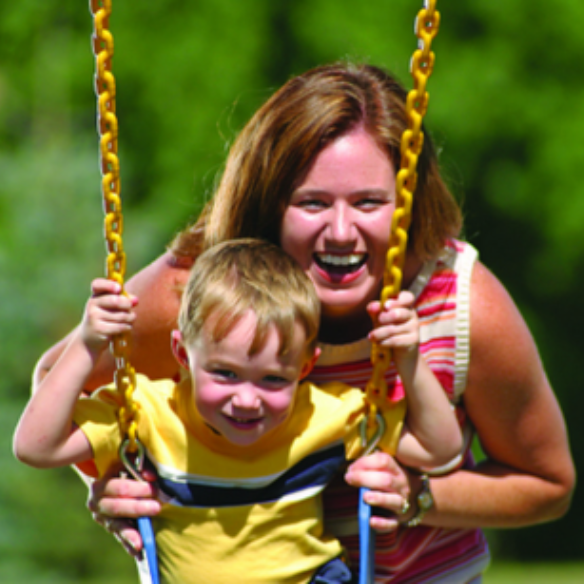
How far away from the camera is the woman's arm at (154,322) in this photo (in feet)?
8.29

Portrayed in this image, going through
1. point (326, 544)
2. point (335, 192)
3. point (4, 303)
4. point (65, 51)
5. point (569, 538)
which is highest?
point (65, 51)

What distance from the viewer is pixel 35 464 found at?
2.11 m

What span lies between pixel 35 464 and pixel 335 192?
0.87 metres

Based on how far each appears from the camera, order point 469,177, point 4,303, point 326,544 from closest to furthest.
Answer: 1. point 326,544
2. point 4,303
3. point 469,177

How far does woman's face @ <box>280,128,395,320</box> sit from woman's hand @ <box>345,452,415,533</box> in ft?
1.19

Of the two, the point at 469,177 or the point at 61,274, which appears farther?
the point at 469,177

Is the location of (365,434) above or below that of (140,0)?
below

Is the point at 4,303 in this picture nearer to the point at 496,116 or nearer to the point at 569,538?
the point at 496,116

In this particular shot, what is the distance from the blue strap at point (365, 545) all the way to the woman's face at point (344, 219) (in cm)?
46

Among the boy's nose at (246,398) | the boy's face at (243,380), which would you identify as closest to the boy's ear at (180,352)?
the boy's face at (243,380)

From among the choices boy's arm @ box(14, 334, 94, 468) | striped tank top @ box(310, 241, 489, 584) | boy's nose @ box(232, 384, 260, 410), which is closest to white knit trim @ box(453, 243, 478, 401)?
striped tank top @ box(310, 241, 489, 584)

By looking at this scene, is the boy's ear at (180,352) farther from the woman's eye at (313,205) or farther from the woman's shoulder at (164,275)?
the woman's eye at (313,205)

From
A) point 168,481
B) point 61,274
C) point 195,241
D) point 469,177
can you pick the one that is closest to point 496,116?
point 469,177

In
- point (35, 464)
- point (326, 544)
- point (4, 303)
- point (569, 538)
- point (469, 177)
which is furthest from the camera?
point (569, 538)
